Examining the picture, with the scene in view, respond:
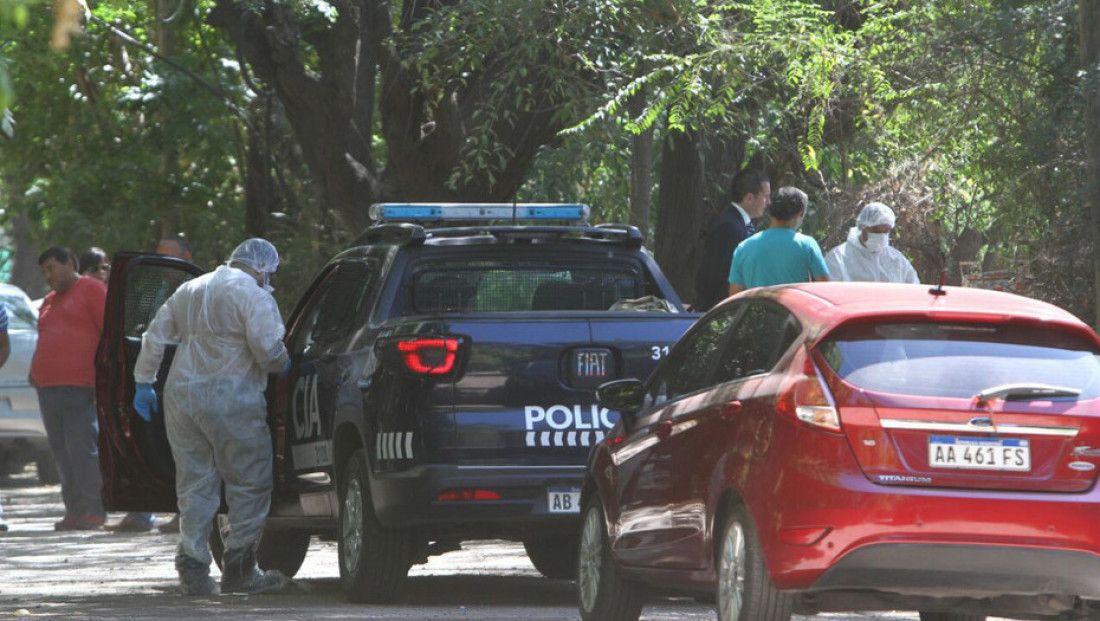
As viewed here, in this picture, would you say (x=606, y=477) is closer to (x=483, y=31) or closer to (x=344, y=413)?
(x=344, y=413)

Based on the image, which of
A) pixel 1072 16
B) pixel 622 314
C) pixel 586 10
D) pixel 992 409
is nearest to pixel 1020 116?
pixel 1072 16

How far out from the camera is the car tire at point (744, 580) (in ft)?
21.2

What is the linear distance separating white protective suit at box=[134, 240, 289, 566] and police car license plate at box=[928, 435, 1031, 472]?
4613 millimetres

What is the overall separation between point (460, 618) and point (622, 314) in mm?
1619

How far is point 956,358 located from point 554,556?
4.83 metres

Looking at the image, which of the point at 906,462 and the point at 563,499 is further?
Result: the point at 563,499

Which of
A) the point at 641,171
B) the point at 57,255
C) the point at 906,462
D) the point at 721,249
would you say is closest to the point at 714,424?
the point at 906,462

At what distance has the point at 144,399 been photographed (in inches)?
415

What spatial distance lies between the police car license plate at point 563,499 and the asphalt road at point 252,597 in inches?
19.2

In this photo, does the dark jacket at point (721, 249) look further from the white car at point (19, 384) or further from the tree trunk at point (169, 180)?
the tree trunk at point (169, 180)

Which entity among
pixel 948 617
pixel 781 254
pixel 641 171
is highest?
pixel 641 171

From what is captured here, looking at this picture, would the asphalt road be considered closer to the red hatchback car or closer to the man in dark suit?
the man in dark suit

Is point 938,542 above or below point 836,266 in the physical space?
below

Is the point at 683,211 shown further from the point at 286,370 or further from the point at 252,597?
the point at 252,597
